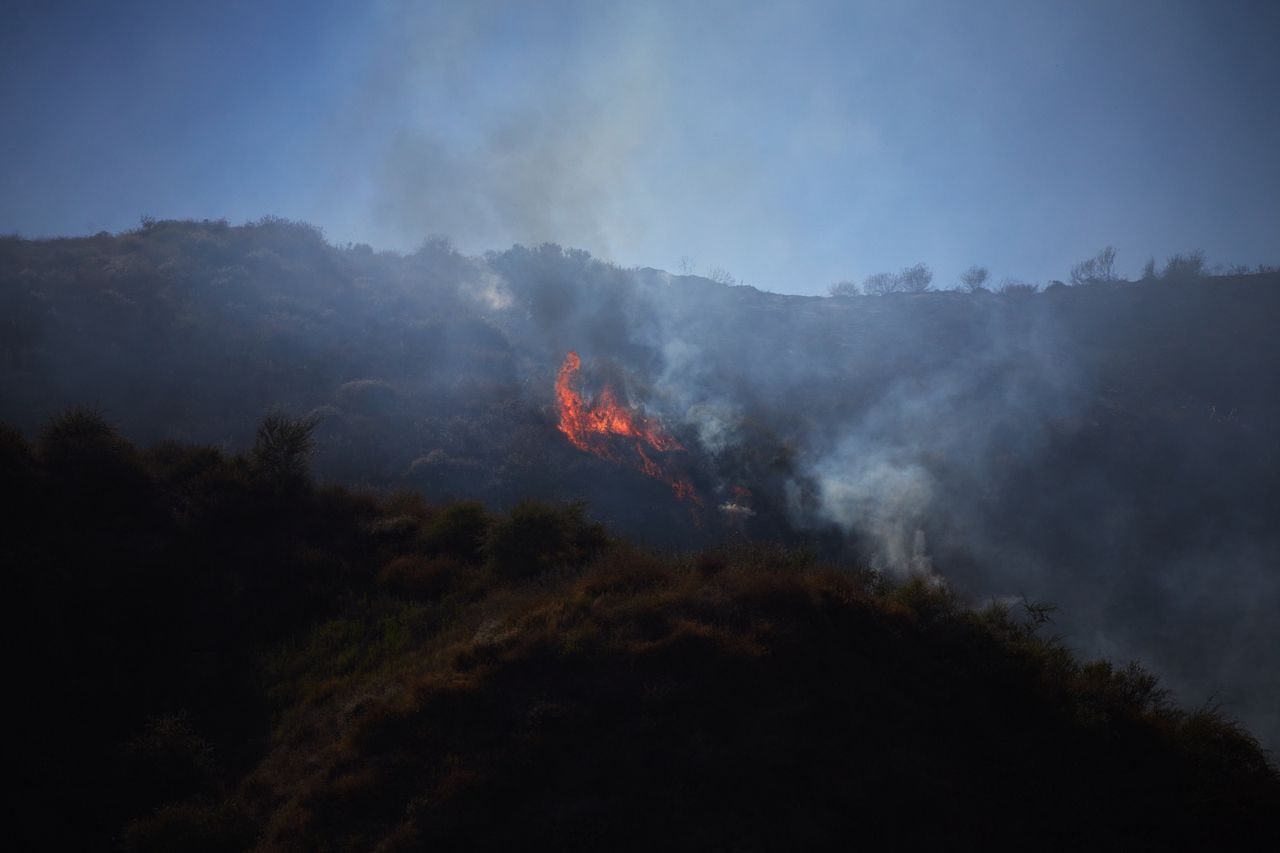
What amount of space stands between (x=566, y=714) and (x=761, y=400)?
2073cm

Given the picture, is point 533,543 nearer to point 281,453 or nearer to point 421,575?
point 421,575

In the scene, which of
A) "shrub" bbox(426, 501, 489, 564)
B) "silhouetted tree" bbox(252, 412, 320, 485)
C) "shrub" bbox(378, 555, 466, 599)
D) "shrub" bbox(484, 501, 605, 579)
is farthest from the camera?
"silhouetted tree" bbox(252, 412, 320, 485)

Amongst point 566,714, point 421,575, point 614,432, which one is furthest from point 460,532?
point 614,432

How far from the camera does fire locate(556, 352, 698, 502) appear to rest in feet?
65.5

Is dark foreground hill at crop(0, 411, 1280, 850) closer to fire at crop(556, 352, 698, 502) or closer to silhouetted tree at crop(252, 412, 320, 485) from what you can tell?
silhouetted tree at crop(252, 412, 320, 485)

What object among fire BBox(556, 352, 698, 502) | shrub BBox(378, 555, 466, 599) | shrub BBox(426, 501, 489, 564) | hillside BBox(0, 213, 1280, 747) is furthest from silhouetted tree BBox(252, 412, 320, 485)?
fire BBox(556, 352, 698, 502)

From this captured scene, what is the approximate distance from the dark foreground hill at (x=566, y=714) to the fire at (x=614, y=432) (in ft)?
26.9

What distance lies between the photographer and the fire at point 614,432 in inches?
786

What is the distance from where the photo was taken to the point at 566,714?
720cm

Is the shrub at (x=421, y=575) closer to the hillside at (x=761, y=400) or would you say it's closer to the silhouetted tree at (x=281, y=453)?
the silhouetted tree at (x=281, y=453)

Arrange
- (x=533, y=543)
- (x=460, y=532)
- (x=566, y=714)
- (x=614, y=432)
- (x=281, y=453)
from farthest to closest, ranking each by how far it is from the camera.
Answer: (x=614, y=432) < (x=281, y=453) < (x=460, y=532) < (x=533, y=543) < (x=566, y=714)

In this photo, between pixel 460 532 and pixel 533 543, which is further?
pixel 460 532

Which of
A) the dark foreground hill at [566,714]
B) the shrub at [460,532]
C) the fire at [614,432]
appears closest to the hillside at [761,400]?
the fire at [614,432]

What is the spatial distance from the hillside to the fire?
17cm
